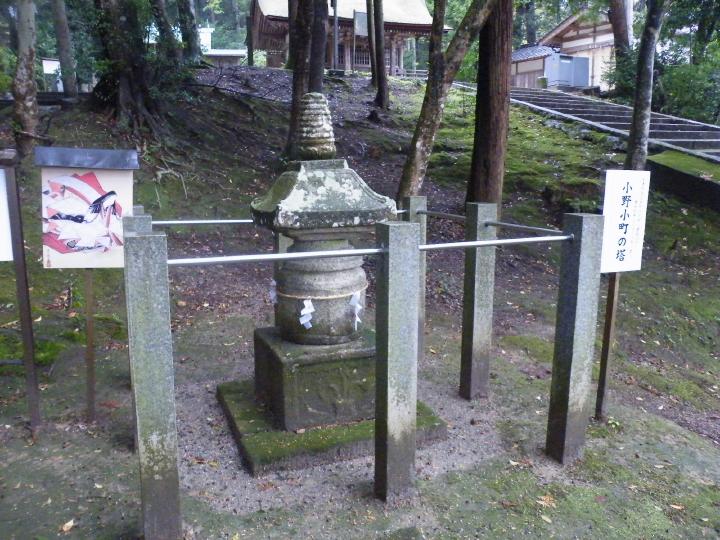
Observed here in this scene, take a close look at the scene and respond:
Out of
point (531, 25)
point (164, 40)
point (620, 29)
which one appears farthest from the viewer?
point (531, 25)

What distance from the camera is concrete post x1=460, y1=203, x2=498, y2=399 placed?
4.26 meters

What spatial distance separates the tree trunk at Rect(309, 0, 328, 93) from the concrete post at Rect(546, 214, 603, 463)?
7.22 metres

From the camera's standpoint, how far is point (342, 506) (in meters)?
3.07

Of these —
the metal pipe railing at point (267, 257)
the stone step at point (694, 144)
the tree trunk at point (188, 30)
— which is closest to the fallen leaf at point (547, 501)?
the metal pipe railing at point (267, 257)

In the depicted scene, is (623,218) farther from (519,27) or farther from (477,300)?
(519,27)

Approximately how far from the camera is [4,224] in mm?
3490

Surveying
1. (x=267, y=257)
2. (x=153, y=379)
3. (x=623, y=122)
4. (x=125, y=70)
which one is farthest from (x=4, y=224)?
(x=623, y=122)

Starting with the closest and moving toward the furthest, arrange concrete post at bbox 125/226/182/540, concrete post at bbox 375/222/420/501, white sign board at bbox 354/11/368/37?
concrete post at bbox 125/226/182/540, concrete post at bbox 375/222/420/501, white sign board at bbox 354/11/368/37

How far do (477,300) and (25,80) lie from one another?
6.91 m

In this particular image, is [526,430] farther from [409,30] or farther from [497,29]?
[409,30]

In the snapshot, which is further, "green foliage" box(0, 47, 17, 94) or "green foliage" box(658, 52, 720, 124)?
"green foliage" box(658, 52, 720, 124)

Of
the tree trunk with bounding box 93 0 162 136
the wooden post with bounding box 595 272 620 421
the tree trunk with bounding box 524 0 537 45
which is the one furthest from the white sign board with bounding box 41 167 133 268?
the tree trunk with bounding box 524 0 537 45

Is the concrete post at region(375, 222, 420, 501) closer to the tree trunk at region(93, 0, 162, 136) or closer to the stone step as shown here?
the tree trunk at region(93, 0, 162, 136)

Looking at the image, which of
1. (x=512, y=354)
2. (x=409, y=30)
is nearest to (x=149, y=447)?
(x=512, y=354)
